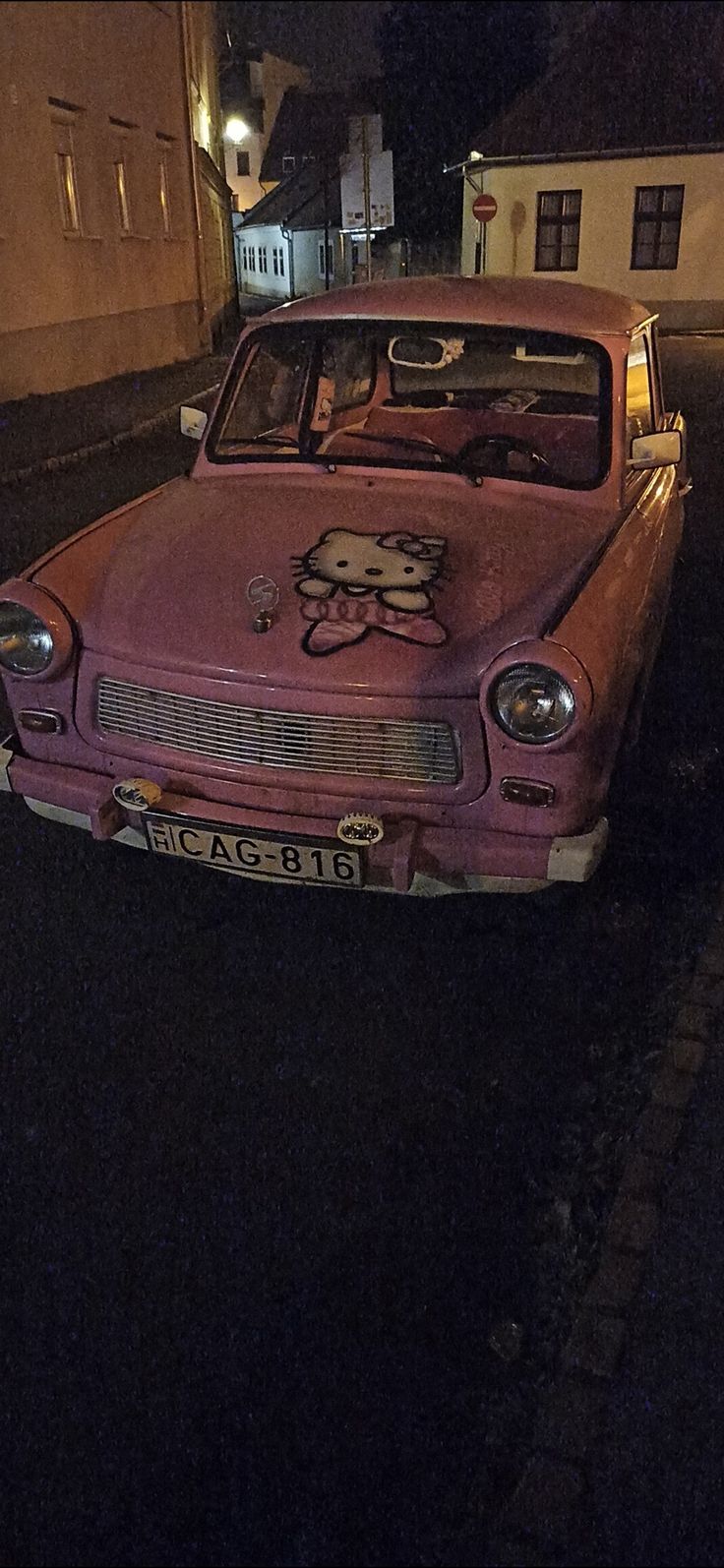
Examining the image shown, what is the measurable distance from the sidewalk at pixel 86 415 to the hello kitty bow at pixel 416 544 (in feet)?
25.6

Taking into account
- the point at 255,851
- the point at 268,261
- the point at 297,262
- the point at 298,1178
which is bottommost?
the point at 268,261

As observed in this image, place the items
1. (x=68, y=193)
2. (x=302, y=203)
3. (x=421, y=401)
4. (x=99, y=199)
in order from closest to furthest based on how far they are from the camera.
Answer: (x=421, y=401) < (x=68, y=193) < (x=99, y=199) < (x=302, y=203)

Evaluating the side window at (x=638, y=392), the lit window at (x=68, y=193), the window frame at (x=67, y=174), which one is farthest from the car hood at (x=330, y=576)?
the lit window at (x=68, y=193)

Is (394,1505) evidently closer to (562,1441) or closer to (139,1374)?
(562,1441)

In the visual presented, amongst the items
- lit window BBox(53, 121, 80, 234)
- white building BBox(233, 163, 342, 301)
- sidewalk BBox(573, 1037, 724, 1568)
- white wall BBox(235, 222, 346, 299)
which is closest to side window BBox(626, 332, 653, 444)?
sidewalk BBox(573, 1037, 724, 1568)

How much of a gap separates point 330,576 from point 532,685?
30.5 inches

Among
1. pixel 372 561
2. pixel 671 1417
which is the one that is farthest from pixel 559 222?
pixel 671 1417

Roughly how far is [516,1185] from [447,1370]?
519mm

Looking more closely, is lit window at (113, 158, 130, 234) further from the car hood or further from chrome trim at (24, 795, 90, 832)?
chrome trim at (24, 795, 90, 832)

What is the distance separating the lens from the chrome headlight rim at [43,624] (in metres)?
3.38

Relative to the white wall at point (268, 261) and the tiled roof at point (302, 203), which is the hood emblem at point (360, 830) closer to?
the tiled roof at point (302, 203)

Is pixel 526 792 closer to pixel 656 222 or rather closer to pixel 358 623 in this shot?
pixel 358 623

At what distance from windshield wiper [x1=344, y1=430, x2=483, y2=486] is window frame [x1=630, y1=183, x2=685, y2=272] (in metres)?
28.1

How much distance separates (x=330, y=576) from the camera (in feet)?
11.2
